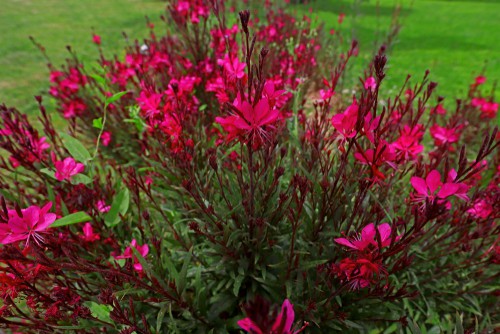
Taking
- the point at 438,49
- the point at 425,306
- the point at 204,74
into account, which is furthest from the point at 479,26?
the point at 425,306

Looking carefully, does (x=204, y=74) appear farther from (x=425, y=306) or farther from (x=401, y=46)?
(x=401, y=46)

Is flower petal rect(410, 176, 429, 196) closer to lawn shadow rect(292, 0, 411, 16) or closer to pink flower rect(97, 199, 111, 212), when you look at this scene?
pink flower rect(97, 199, 111, 212)

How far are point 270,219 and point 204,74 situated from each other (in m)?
2.10

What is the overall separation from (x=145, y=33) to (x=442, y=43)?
27.6 ft

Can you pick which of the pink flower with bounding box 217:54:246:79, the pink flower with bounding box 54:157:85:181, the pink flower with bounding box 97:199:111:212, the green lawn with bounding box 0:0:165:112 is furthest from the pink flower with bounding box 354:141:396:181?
the green lawn with bounding box 0:0:165:112

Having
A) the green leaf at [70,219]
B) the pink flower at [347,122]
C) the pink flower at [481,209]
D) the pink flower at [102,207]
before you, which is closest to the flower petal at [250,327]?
the pink flower at [347,122]

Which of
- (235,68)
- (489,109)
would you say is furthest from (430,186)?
(489,109)

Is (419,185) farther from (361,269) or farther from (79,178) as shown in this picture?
(79,178)

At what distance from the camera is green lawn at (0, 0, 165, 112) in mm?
6605

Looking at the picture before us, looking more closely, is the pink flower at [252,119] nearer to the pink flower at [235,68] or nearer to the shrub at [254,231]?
the shrub at [254,231]

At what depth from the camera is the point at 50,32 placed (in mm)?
10133

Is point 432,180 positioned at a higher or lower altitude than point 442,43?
higher

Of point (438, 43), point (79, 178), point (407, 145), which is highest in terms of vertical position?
point (407, 145)

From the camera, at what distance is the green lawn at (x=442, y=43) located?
665cm
